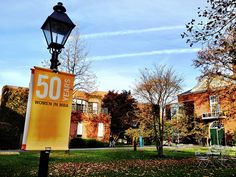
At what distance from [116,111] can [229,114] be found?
2418 centimetres

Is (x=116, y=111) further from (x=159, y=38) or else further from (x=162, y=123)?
(x=159, y=38)

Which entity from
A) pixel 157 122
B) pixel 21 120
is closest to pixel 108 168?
pixel 157 122

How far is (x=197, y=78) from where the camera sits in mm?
16312

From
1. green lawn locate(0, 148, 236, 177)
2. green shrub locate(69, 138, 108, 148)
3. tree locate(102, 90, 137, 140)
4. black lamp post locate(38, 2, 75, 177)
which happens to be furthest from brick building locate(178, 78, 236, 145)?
black lamp post locate(38, 2, 75, 177)

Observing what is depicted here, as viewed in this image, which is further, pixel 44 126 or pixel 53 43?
pixel 53 43

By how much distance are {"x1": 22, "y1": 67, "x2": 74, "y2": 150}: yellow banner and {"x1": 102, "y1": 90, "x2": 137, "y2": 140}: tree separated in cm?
3143

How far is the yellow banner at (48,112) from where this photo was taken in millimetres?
4164

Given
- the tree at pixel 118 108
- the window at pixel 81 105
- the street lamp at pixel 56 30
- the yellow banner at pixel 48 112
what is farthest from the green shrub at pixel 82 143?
the street lamp at pixel 56 30

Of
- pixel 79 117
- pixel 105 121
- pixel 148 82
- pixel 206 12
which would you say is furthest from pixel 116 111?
pixel 206 12

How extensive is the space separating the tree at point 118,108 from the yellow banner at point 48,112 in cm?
3143

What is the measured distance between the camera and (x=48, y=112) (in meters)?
4.35

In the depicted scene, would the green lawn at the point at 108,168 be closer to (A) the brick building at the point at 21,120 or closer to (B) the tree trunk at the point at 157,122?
(B) the tree trunk at the point at 157,122

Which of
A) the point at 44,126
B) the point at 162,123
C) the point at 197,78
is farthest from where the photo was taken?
the point at 162,123

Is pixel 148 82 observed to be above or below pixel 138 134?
above
